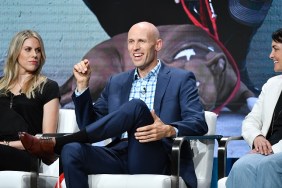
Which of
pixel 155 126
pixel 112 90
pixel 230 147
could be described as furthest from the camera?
pixel 230 147

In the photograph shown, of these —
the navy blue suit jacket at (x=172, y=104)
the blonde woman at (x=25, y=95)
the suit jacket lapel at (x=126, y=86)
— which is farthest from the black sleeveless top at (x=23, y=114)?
the suit jacket lapel at (x=126, y=86)

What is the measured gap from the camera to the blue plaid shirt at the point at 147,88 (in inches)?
185

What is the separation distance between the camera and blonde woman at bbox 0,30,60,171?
4930 millimetres

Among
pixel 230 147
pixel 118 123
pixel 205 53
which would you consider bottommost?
pixel 230 147

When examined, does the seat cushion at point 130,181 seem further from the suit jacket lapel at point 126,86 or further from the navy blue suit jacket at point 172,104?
the suit jacket lapel at point 126,86

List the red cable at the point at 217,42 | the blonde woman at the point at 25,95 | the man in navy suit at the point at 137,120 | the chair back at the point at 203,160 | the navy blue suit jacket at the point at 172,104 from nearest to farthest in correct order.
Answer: the man in navy suit at the point at 137,120, the navy blue suit jacket at the point at 172,104, the chair back at the point at 203,160, the blonde woman at the point at 25,95, the red cable at the point at 217,42

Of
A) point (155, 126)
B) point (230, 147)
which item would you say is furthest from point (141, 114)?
point (230, 147)

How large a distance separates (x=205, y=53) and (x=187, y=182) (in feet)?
5.64

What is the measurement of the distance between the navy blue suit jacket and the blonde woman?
34 centimetres

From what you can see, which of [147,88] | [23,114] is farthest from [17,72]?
[147,88]

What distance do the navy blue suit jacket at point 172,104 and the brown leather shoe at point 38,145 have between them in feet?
1.50

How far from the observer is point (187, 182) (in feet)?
14.2

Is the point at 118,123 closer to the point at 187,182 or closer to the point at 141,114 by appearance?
the point at 141,114

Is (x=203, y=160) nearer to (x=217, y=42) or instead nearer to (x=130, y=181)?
(x=130, y=181)
